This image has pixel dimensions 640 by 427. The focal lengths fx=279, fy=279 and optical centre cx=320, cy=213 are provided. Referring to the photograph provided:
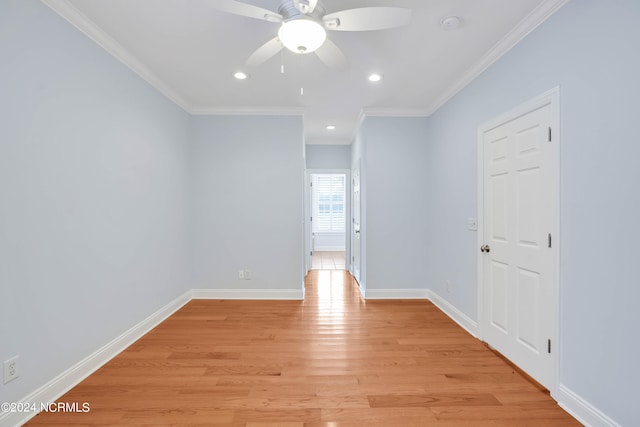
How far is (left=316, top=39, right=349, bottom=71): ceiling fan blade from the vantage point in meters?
1.79

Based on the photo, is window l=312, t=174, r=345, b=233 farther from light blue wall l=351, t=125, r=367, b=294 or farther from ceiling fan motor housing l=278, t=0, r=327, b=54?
ceiling fan motor housing l=278, t=0, r=327, b=54

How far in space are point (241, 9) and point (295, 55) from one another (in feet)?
3.68

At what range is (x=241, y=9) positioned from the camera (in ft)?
4.95

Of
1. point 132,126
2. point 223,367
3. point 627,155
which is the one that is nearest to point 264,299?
point 223,367

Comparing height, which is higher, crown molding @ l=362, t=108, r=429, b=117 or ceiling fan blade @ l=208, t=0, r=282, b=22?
crown molding @ l=362, t=108, r=429, b=117

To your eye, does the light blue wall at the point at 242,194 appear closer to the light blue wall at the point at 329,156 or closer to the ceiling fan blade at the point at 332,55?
the light blue wall at the point at 329,156

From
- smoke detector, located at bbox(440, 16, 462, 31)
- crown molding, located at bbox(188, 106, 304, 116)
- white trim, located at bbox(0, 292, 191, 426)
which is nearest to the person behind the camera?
white trim, located at bbox(0, 292, 191, 426)

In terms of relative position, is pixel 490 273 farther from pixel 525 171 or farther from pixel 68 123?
pixel 68 123

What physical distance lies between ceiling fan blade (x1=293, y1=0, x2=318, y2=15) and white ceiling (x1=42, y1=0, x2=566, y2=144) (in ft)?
1.52

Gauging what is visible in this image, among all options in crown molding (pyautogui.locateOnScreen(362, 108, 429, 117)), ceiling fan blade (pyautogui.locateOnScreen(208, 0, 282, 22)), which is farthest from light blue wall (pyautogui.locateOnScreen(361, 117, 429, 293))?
ceiling fan blade (pyautogui.locateOnScreen(208, 0, 282, 22))

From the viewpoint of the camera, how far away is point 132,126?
107 inches

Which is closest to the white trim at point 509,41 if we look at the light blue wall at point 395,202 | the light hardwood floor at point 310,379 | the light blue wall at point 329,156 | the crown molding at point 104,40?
the light blue wall at point 395,202

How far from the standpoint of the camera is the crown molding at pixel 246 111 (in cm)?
391

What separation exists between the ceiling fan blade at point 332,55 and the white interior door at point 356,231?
9.18ft
